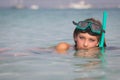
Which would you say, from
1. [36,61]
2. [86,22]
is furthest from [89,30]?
[36,61]

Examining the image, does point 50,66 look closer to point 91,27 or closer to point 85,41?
point 85,41

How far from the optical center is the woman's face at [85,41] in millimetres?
7503

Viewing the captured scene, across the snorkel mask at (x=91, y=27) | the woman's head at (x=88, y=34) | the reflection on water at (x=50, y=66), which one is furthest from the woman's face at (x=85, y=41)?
the reflection on water at (x=50, y=66)

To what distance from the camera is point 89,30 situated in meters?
7.79

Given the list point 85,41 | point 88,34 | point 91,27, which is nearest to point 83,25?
point 91,27

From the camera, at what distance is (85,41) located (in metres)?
7.51

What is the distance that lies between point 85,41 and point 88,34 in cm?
30

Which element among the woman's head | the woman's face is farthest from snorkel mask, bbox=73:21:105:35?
the woman's face

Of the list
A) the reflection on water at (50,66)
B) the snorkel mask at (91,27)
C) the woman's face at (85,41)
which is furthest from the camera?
the snorkel mask at (91,27)

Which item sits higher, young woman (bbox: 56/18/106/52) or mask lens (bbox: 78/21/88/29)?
mask lens (bbox: 78/21/88/29)

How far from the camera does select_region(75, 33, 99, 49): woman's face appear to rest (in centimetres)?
750

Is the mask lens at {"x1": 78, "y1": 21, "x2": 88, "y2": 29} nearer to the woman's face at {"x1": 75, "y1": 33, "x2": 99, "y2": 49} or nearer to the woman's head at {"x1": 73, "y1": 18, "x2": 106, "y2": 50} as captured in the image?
the woman's head at {"x1": 73, "y1": 18, "x2": 106, "y2": 50}

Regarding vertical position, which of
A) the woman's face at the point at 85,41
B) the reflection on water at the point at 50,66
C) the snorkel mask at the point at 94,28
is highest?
the snorkel mask at the point at 94,28

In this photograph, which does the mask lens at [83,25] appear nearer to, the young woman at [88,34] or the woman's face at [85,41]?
the young woman at [88,34]
